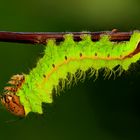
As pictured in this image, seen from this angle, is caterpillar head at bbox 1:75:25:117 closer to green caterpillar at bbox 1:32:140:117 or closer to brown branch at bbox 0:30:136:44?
green caterpillar at bbox 1:32:140:117

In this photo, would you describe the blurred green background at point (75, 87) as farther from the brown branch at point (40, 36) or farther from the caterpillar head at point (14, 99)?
the brown branch at point (40, 36)

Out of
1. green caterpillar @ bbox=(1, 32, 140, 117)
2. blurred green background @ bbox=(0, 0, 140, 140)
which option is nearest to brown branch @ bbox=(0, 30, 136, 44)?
green caterpillar @ bbox=(1, 32, 140, 117)

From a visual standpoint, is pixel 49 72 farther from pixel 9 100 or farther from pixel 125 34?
pixel 125 34

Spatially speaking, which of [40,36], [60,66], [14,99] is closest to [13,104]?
[14,99]

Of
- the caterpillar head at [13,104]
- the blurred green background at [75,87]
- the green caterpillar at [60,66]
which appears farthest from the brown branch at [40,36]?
the blurred green background at [75,87]

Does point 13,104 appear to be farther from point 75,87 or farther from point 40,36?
point 75,87
